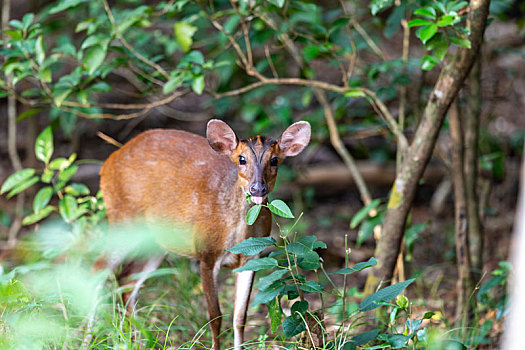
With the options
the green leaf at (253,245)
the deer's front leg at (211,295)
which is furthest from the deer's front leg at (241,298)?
the green leaf at (253,245)

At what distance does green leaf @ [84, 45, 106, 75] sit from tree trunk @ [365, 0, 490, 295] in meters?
2.14

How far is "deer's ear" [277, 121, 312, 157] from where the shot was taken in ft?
11.1

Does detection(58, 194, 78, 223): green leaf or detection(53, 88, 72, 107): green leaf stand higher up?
detection(53, 88, 72, 107): green leaf

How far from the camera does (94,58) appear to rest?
410 centimetres

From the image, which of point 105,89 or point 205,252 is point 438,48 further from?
point 105,89

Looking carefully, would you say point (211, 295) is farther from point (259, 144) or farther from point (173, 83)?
point (173, 83)

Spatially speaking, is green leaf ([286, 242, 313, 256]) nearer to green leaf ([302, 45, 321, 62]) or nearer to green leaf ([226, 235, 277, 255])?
green leaf ([226, 235, 277, 255])

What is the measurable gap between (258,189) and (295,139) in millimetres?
521

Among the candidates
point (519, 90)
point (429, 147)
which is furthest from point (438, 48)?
point (519, 90)

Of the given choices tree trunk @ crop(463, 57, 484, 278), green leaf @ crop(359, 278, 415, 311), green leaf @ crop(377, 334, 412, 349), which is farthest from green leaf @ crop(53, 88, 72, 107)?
tree trunk @ crop(463, 57, 484, 278)

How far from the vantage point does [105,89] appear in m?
4.44

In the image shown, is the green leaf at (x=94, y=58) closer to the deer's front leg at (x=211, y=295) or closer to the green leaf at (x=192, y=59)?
the green leaf at (x=192, y=59)

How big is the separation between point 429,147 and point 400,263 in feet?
3.43

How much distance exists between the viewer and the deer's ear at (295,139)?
3387mm
